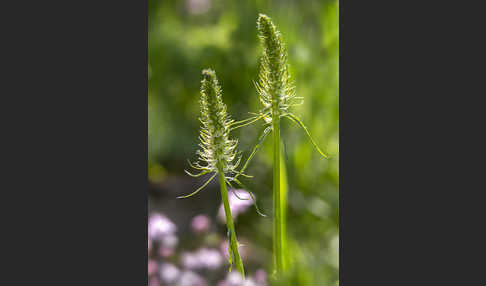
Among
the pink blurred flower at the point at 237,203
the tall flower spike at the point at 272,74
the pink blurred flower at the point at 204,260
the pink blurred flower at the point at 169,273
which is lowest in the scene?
the pink blurred flower at the point at 169,273

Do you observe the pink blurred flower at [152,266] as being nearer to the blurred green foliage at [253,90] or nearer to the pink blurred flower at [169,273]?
the pink blurred flower at [169,273]

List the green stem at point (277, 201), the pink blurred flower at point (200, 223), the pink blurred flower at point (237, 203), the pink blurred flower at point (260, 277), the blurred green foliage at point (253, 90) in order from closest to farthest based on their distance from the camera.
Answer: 1. the green stem at point (277, 201)
2. the pink blurred flower at point (260, 277)
3. the pink blurred flower at point (237, 203)
4. the pink blurred flower at point (200, 223)
5. the blurred green foliage at point (253, 90)

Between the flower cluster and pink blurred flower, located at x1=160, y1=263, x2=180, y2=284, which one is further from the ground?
the flower cluster

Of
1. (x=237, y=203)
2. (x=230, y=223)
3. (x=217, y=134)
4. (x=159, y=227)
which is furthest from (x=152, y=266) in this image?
(x=217, y=134)

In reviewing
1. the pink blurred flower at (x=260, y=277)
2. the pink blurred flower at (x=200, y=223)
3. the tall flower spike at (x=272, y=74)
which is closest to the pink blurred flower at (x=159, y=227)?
the pink blurred flower at (x=200, y=223)

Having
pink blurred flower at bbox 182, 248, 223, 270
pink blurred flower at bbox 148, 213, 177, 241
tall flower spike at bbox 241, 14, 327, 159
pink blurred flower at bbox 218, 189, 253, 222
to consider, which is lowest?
pink blurred flower at bbox 182, 248, 223, 270

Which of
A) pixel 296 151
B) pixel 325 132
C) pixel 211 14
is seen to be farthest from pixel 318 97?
pixel 211 14

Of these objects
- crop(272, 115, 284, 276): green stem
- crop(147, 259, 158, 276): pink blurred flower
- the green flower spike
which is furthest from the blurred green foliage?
the green flower spike

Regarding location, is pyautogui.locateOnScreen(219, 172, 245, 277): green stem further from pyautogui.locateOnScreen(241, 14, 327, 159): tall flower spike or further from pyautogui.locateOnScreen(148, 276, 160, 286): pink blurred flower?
pyautogui.locateOnScreen(148, 276, 160, 286): pink blurred flower
